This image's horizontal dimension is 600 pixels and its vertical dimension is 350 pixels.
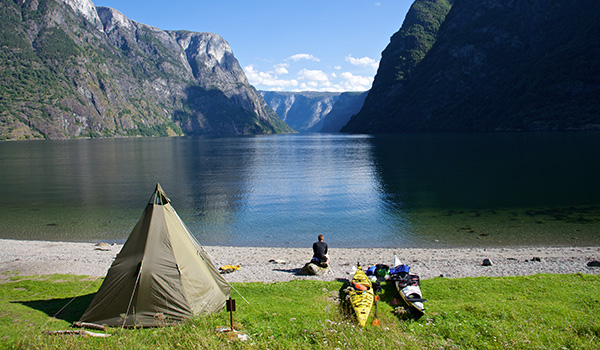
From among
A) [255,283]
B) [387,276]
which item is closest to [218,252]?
[255,283]

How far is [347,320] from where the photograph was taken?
12648mm

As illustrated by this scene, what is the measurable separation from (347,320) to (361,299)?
4.74 feet

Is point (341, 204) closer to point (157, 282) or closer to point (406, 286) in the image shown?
point (406, 286)

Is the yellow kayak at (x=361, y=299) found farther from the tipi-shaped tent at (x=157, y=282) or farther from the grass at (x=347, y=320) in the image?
the tipi-shaped tent at (x=157, y=282)

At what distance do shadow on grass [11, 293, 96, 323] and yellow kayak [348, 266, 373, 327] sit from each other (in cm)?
933

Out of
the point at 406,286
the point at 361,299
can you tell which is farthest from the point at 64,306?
the point at 406,286

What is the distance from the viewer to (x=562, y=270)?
1948cm

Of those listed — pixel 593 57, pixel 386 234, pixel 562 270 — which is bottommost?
pixel 386 234

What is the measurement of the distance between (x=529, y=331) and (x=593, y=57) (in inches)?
9127

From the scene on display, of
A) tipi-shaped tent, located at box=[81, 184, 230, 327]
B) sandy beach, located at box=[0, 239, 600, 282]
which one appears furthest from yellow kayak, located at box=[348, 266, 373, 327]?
tipi-shaped tent, located at box=[81, 184, 230, 327]

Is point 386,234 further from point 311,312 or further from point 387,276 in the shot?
point 311,312

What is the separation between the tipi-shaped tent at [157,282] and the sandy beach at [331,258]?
15.3ft

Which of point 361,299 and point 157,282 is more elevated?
point 157,282

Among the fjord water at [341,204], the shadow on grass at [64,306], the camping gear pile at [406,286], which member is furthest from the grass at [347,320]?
the fjord water at [341,204]
